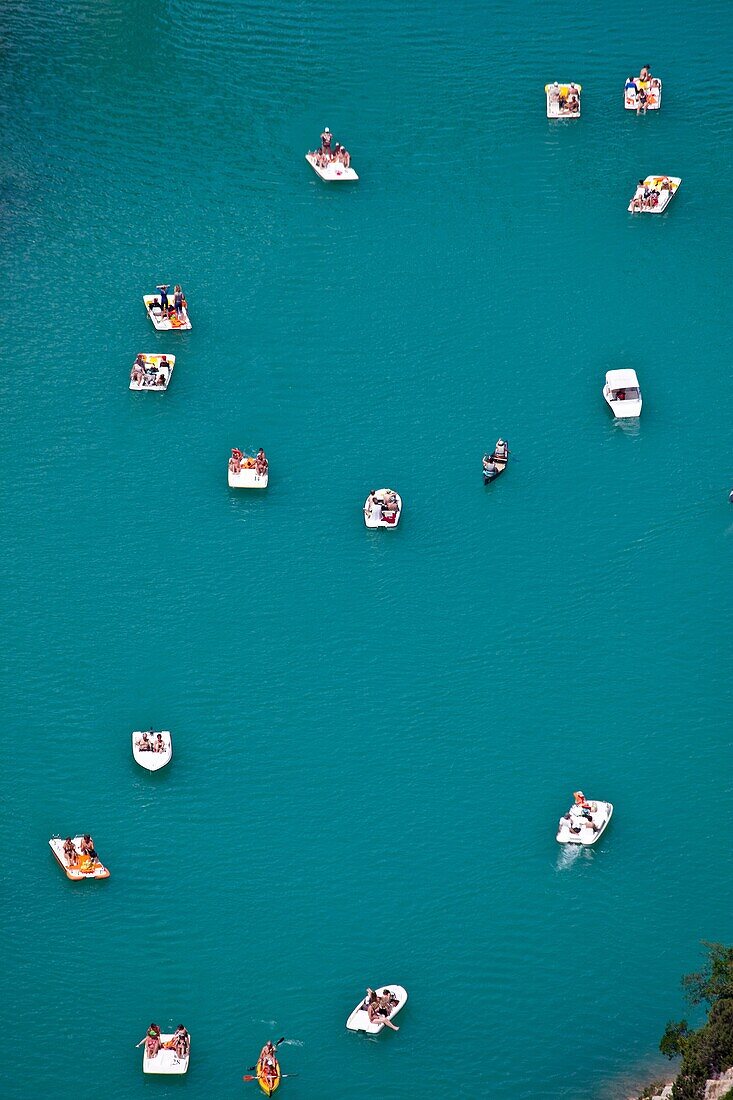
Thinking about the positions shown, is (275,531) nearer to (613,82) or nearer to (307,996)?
(307,996)

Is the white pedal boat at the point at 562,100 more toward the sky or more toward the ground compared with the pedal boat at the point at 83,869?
more toward the sky

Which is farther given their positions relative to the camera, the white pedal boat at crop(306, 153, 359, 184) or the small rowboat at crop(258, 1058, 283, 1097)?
the white pedal boat at crop(306, 153, 359, 184)

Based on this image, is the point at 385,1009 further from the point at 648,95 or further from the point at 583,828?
the point at 648,95

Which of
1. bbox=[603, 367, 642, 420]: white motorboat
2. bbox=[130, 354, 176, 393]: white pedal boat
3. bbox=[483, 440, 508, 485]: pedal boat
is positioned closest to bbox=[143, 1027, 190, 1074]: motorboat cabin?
bbox=[483, 440, 508, 485]: pedal boat

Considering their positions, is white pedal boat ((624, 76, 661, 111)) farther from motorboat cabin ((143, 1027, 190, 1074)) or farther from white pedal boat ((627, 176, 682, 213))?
motorboat cabin ((143, 1027, 190, 1074))

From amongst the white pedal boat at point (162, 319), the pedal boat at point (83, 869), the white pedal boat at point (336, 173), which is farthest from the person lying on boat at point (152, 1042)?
the white pedal boat at point (336, 173)

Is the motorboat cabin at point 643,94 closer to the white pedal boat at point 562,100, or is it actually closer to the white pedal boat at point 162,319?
the white pedal boat at point 562,100
